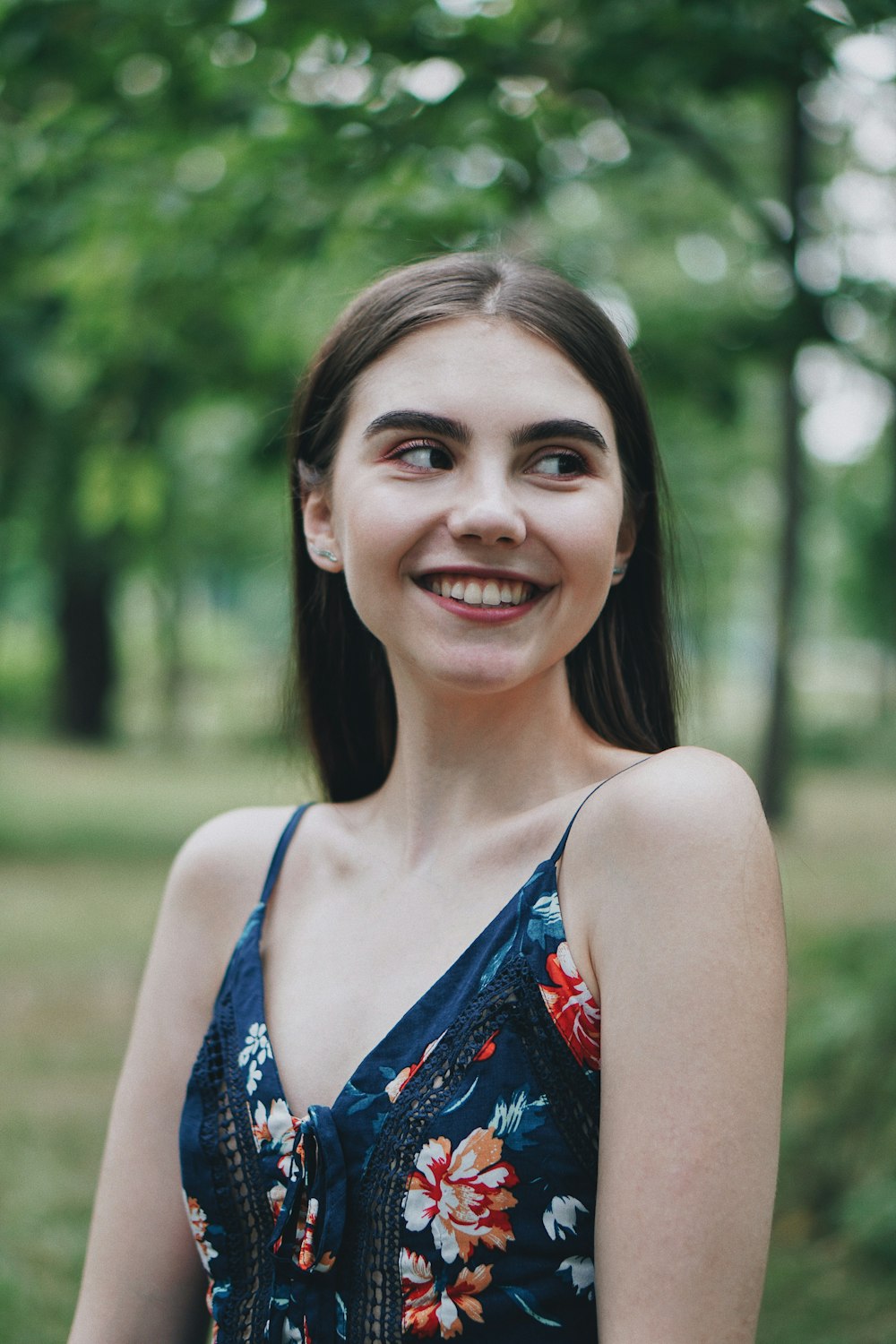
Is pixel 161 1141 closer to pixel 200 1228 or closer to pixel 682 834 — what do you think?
pixel 200 1228

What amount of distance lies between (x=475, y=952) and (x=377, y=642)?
689 mm

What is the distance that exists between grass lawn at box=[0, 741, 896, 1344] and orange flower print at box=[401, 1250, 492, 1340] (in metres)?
Answer: 1.15

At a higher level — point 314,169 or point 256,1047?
point 314,169

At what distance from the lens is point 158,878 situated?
35.5 ft

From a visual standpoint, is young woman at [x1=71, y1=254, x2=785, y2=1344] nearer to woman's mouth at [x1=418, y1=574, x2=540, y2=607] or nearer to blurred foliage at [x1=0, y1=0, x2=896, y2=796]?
woman's mouth at [x1=418, y1=574, x2=540, y2=607]

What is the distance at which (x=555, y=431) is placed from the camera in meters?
1.61

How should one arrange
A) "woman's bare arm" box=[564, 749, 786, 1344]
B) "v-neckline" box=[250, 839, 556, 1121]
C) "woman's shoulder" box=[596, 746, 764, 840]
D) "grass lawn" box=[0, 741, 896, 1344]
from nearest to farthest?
"woman's bare arm" box=[564, 749, 786, 1344] → "woman's shoulder" box=[596, 746, 764, 840] → "v-neckline" box=[250, 839, 556, 1121] → "grass lawn" box=[0, 741, 896, 1344]

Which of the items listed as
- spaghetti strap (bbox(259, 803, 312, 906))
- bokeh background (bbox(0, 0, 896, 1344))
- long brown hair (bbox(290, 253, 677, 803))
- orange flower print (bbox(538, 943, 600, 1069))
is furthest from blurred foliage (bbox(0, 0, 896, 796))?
orange flower print (bbox(538, 943, 600, 1069))

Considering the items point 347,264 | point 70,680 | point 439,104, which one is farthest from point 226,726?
point 439,104

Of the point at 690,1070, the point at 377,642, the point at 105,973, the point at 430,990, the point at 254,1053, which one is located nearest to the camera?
the point at 690,1070

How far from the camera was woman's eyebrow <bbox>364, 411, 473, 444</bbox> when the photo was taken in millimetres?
1610

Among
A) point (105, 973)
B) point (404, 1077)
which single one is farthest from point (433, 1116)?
point (105, 973)

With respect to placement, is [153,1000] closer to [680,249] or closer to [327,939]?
[327,939]

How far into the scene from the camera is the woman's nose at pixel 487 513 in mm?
1569
